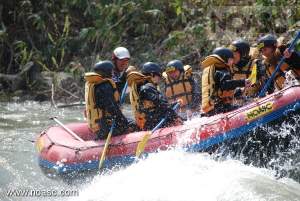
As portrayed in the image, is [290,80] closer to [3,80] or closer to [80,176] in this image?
[80,176]

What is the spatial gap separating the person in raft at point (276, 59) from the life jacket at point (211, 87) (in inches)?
24.8

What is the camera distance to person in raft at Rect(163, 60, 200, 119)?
8.81 m

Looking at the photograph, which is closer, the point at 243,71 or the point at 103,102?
the point at 103,102

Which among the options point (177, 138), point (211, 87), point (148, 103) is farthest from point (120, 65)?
point (177, 138)

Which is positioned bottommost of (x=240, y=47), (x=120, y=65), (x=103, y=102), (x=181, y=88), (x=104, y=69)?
(x=181, y=88)

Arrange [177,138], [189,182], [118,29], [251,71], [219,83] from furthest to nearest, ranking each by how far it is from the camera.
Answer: [118,29] → [251,71] → [219,83] → [177,138] → [189,182]

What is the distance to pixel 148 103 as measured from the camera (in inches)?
297

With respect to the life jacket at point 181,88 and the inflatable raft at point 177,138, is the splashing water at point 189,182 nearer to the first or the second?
the inflatable raft at point 177,138

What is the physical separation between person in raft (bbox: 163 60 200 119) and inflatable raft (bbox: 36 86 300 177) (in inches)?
64.1

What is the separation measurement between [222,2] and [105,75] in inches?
297

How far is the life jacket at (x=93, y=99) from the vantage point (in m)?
7.55

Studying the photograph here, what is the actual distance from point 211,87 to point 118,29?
27.6 feet

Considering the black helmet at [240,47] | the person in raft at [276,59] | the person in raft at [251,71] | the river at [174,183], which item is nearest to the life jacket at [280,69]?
the person in raft at [276,59]

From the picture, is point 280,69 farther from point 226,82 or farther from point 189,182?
point 189,182
